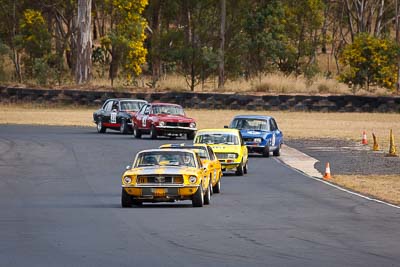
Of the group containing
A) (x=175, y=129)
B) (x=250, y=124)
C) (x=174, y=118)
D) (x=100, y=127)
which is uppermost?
(x=250, y=124)

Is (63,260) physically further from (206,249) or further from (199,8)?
(199,8)

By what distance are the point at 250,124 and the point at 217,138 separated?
791 cm

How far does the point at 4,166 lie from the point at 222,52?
48276 millimetres

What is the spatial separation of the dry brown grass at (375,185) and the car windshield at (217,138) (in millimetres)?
2966

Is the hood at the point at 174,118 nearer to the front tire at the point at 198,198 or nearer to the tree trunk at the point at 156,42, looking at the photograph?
the front tire at the point at 198,198

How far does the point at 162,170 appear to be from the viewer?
2200cm

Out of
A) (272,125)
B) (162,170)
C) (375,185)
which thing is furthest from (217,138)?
(162,170)

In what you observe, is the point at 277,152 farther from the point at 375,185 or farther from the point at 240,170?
the point at 375,185

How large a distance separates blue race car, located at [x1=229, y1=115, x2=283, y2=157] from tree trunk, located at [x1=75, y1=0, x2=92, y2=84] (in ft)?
121

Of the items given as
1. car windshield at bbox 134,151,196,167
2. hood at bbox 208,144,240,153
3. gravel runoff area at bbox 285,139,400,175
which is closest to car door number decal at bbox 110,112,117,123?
gravel runoff area at bbox 285,139,400,175

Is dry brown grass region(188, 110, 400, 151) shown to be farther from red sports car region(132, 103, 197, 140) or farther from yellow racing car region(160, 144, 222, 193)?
yellow racing car region(160, 144, 222, 193)

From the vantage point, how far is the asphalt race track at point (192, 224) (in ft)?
48.8

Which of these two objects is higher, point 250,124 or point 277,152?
point 250,124

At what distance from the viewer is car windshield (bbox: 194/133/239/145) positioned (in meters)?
31.6
